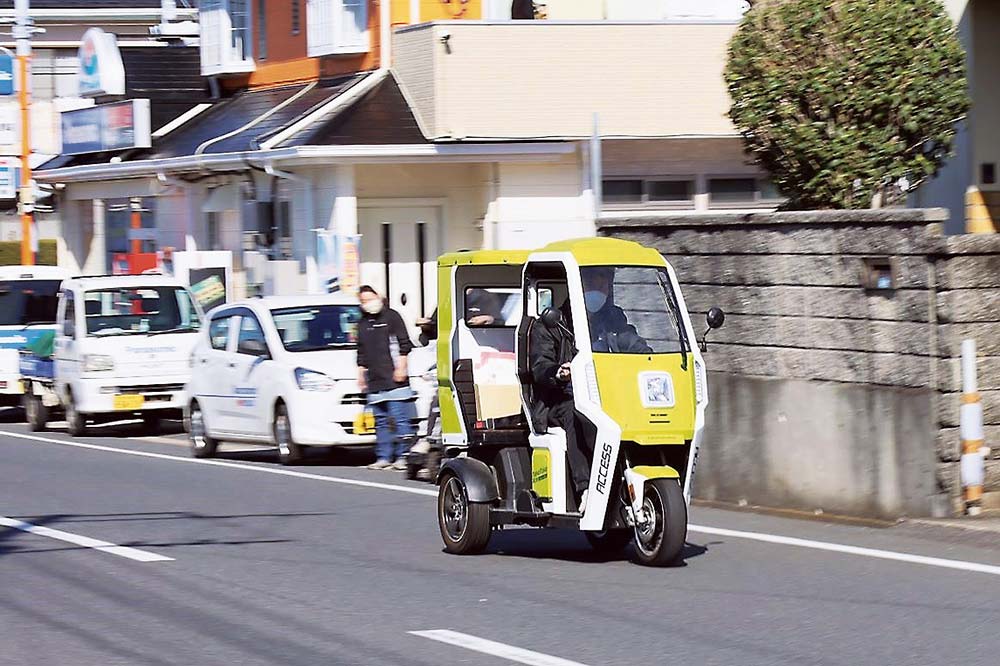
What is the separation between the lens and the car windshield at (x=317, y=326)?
19.7 meters

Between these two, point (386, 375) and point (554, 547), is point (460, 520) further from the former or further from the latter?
point (386, 375)

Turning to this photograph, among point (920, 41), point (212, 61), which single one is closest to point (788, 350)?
point (920, 41)

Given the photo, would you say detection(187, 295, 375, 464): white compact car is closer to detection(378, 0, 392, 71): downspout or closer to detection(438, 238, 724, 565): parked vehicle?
detection(438, 238, 724, 565): parked vehicle

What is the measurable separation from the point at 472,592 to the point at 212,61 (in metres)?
26.0

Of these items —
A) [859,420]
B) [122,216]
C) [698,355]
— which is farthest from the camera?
[122,216]

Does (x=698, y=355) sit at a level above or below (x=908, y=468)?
above

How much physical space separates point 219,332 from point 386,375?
3375mm

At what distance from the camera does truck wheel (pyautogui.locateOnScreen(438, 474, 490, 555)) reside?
11758mm

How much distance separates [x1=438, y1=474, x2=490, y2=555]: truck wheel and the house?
15410mm

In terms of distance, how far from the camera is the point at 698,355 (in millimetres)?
11445

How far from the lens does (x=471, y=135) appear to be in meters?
27.7

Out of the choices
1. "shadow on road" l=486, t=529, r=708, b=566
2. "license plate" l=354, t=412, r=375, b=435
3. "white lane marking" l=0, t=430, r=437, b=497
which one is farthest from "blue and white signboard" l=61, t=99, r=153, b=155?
"shadow on road" l=486, t=529, r=708, b=566

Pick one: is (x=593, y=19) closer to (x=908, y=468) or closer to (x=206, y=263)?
(x=206, y=263)

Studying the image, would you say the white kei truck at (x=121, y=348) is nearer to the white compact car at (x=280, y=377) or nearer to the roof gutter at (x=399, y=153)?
the white compact car at (x=280, y=377)
